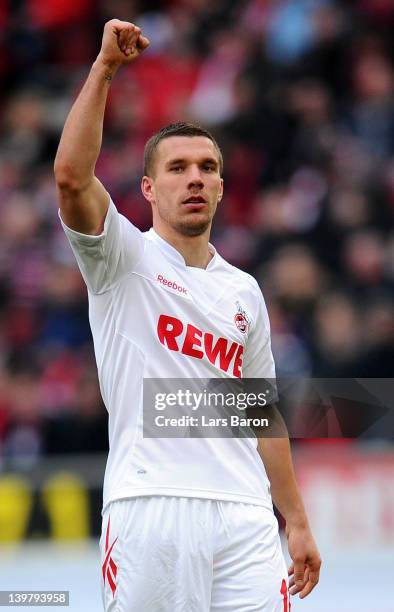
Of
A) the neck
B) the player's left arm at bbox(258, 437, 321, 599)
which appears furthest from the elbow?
the player's left arm at bbox(258, 437, 321, 599)

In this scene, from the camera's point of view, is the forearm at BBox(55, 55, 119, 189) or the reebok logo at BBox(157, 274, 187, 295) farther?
the reebok logo at BBox(157, 274, 187, 295)

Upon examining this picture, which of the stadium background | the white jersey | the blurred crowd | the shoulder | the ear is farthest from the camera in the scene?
the blurred crowd

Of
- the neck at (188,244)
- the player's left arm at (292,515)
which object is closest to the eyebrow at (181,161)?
the neck at (188,244)

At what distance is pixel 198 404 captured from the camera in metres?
4.24

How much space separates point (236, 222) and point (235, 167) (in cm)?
71

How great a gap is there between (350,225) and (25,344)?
289 centimetres

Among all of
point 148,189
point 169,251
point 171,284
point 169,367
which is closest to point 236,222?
point 148,189

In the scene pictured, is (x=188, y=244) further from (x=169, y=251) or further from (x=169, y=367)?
(x=169, y=367)

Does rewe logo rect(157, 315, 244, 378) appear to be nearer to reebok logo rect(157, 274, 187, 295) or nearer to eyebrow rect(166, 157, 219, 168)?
reebok logo rect(157, 274, 187, 295)

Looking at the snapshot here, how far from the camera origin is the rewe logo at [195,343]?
14.2ft

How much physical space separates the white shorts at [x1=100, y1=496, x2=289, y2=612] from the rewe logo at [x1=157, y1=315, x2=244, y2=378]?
0.50m

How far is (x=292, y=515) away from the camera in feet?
15.2

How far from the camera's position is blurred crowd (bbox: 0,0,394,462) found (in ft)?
31.6

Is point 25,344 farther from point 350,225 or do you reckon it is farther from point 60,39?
point 60,39
